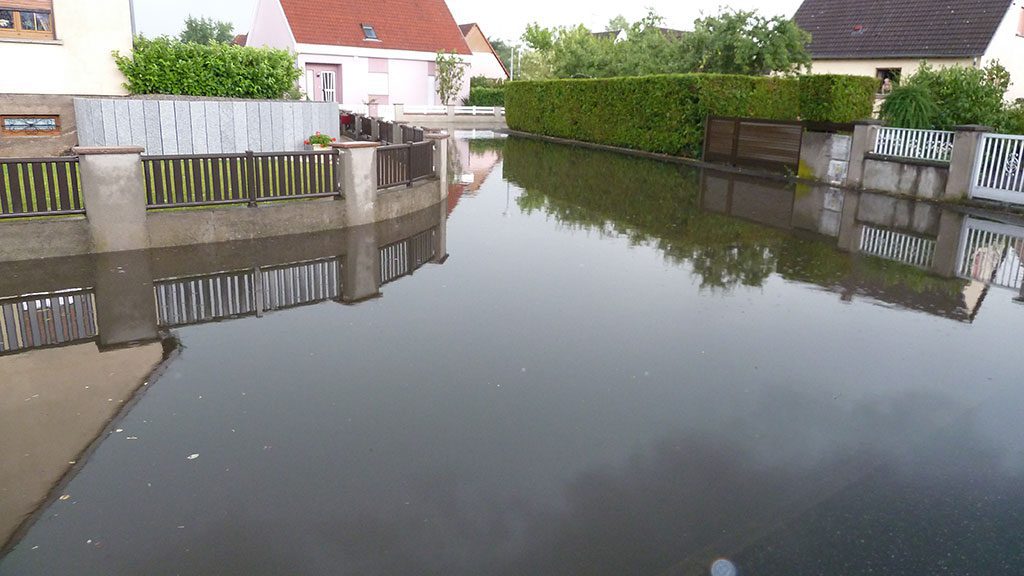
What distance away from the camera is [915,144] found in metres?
15.9

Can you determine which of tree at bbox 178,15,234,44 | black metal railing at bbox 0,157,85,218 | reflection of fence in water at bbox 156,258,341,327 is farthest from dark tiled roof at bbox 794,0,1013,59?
tree at bbox 178,15,234,44

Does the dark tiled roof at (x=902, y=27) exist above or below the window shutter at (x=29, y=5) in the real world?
above

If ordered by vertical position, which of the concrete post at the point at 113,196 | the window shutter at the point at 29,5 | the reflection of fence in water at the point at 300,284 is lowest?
the reflection of fence in water at the point at 300,284

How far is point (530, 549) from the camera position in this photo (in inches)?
139

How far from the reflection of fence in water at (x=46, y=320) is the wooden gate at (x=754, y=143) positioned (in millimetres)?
16088

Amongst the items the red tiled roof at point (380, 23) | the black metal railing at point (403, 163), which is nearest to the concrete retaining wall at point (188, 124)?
the black metal railing at point (403, 163)

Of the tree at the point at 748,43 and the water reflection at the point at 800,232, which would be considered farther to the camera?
the tree at the point at 748,43

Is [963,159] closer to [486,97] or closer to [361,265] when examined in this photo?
[361,265]

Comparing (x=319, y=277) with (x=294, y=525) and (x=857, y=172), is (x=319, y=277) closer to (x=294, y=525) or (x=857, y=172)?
(x=294, y=525)

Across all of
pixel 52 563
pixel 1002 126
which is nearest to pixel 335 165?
→ pixel 52 563

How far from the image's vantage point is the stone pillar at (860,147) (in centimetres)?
1667

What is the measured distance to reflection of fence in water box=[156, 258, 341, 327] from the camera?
7.07 metres

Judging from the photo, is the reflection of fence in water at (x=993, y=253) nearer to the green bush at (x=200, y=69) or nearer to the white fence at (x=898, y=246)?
the white fence at (x=898, y=246)

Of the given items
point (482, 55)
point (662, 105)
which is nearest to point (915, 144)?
point (662, 105)
